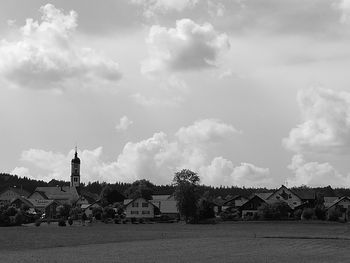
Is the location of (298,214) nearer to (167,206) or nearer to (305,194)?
(305,194)

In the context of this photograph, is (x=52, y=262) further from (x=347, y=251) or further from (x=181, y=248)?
(x=347, y=251)

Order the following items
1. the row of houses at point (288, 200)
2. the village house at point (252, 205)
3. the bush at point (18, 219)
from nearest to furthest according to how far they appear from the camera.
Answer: the bush at point (18, 219), the row of houses at point (288, 200), the village house at point (252, 205)

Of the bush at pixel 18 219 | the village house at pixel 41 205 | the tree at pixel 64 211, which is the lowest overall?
the bush at pixel 18 219

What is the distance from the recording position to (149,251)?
4822cm

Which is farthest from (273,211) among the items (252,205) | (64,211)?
(64,211)

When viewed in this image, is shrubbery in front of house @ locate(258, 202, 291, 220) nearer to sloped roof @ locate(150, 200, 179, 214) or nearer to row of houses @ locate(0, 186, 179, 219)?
row of houses @ locate(0, 186, 179, 219)

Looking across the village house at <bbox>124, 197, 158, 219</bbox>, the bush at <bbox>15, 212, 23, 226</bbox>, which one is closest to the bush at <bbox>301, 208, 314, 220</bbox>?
the village house at <bbox>124, 197, 158, 219</bbox>

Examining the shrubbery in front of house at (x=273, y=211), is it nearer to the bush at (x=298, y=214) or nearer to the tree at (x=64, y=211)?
the bush at (x=298, y=214)

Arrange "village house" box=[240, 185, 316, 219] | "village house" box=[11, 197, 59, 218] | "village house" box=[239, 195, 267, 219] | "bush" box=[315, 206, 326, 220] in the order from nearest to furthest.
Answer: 1. "bush" box=[315, 206, 326, 220]
2. "village house" box=[239, 195, 267, 219]
3. "village house" box=[240, 185, 316, 219]
4. "village house" box=[11, 197, 59, 218]

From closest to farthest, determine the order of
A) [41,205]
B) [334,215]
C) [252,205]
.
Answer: [334,215], [252,205], [41,205]

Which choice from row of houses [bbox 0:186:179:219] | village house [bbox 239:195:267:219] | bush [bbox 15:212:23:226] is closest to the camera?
bush [bbox 15:212:23:226]

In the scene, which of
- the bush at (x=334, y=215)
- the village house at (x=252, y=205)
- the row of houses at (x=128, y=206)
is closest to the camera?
the bush at (x=334, y=215)

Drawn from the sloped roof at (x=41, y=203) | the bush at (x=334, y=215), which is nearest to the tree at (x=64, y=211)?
the sloped roof at (x=41, y=203)

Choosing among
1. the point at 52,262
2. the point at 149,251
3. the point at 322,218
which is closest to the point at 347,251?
the point at 149,251
